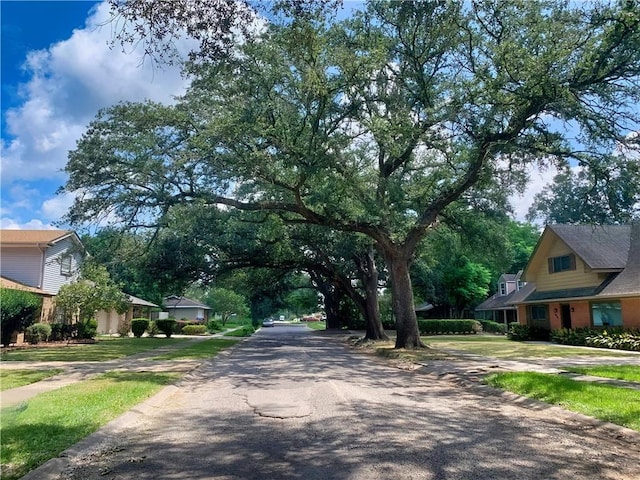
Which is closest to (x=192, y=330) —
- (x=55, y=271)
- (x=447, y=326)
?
(x=55, y=271)

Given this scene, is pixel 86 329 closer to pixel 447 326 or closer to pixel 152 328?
pixel 152 328

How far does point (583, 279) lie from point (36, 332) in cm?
2764

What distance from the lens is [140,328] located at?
116ft

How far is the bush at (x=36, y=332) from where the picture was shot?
906 inches

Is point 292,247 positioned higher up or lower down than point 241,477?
higher up

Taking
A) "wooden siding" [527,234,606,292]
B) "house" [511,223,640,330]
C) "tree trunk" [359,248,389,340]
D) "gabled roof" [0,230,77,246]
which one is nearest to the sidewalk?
"gabled roof" [0,230,77,246]

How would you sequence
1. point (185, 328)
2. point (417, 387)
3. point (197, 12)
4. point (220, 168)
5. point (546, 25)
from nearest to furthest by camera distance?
point (197, 12) < point (417, 387) < point (546, 25) < point (220, 168) < point (185, 328)

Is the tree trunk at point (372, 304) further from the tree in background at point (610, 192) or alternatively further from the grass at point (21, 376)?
the grass at point (21, 376)

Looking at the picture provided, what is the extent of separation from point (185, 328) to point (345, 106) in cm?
3036

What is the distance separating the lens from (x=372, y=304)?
104ft

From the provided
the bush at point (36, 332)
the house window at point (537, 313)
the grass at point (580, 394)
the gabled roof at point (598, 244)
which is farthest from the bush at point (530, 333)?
the bush at point (36, 332)

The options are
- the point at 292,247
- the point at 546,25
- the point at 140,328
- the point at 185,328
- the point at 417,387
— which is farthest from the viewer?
the point at 185,328

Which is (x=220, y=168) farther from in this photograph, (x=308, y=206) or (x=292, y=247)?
(x=292, y=247)

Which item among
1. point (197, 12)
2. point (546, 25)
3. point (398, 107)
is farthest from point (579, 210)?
point (197, 12)
